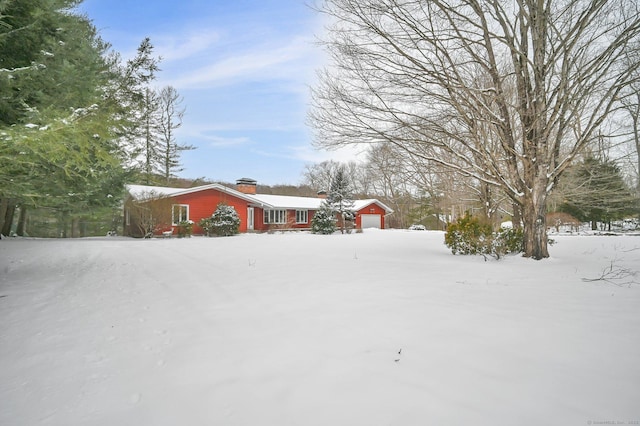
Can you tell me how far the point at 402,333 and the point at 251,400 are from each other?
1677 millimetres

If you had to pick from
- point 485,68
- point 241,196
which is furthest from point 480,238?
point 241,196

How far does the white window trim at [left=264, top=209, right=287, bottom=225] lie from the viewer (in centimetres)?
2708

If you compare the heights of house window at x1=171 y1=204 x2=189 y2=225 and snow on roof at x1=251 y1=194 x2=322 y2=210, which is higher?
snow on roof at x1=251 y1=194 x2=322 y2=210

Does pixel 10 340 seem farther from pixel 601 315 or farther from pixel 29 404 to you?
pixel 601 315

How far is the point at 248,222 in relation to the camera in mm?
25281

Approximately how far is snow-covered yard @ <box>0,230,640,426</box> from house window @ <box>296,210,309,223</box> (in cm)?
2362

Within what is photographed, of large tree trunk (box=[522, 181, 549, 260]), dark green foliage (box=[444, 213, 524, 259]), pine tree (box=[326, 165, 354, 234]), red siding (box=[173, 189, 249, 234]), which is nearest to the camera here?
large tree trunk (box=[522, 181, 549, 260])

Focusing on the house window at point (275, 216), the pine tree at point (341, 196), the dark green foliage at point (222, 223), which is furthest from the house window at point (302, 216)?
the dark green foliage at point (222, 223)

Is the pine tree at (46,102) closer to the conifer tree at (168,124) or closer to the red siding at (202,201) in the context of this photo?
the red siding at (202,201)

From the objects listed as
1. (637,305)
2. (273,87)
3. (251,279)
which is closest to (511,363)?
(637,305)

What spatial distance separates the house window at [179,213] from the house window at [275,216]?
7.26m

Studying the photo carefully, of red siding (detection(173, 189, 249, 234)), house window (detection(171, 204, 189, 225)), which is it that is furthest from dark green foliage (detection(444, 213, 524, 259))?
house window (detection(171, 204, 189, 225))

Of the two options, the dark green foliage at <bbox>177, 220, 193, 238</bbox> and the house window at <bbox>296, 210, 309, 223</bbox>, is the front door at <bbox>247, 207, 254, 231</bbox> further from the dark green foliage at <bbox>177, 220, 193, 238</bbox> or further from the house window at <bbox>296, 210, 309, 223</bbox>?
the dark green foliage at <bbox>177, 220, 193, 238</bbox>

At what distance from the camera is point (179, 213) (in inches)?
803
